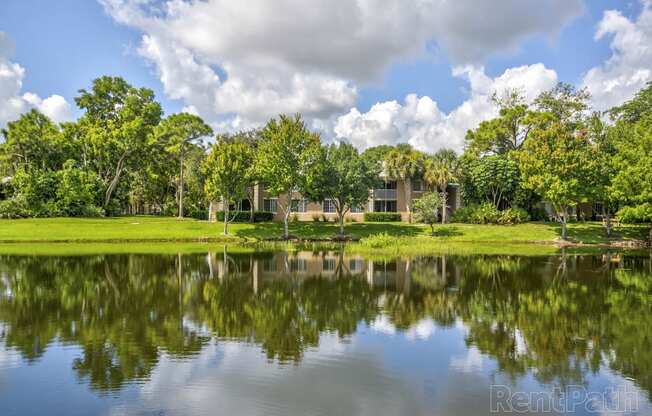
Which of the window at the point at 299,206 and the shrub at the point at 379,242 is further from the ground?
the window at the point at 299,206

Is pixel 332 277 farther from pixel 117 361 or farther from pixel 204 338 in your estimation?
pixel 117 361

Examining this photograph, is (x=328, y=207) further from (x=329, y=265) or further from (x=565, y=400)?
(x=565, y=400)

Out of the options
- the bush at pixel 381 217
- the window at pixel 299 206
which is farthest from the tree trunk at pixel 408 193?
the window at pixel 299 206

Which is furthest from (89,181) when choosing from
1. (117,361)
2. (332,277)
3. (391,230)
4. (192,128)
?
(117,361)

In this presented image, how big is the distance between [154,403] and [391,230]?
4734cm

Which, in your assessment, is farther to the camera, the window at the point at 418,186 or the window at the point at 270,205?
the window at the point at 270,205

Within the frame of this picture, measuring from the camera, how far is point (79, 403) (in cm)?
834

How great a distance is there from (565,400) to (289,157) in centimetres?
4519

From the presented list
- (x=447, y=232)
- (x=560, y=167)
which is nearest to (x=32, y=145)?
(x=447, y=232)

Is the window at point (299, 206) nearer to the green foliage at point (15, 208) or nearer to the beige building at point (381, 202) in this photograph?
the beige building at point (381, 202)

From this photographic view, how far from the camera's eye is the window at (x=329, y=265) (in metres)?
26.7

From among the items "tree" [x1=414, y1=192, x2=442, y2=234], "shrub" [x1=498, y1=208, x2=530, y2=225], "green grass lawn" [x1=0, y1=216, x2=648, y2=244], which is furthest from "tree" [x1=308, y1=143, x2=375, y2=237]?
"shrub" [x1=498, y1=208, x2=530, y2=225]

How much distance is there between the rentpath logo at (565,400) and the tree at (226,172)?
1700 inches

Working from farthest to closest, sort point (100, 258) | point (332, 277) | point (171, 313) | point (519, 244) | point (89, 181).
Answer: point (89, 181)
point (519, 244)
point (100, 258)
point (332, 277)
point (171, 313)
